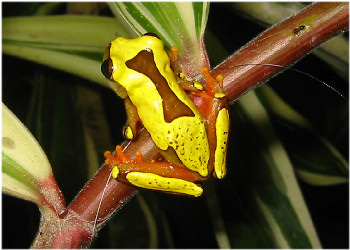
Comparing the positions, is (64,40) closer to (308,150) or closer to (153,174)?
(153,174)

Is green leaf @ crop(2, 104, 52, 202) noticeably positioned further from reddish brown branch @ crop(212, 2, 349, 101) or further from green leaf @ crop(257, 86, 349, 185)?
green leaf @ crop(257, 86, 349, 185)

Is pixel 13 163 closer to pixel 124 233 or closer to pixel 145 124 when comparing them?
pixel 145 124

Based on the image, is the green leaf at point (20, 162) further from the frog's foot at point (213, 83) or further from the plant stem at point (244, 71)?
the frog's foot at point (213, 83)

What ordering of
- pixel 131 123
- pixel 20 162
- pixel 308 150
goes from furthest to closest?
pixel 308 150, pixel 131 123, pixel 20 162

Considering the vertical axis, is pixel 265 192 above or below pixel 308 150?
below

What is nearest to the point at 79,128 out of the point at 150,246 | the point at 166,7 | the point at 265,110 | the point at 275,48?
the point at 150,246

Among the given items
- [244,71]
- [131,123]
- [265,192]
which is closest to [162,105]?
[131,123]

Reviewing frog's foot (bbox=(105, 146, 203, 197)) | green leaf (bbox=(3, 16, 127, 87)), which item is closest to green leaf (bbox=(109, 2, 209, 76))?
frog's foot (bbox=(105, 146, 203, 197))
